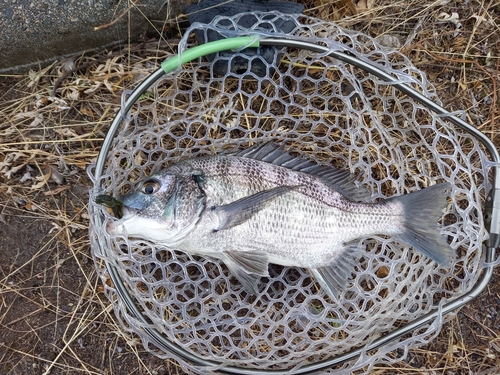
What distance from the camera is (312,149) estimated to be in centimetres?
280

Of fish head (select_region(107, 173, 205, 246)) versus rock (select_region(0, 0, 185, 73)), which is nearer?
fish head (select_region(107, 173, 205, 246))

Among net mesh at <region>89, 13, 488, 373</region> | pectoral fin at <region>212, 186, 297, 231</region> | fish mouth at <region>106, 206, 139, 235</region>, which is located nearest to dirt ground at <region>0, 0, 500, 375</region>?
net mesh at <region>89, 13, 488, 373</region>

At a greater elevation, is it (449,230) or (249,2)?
(249,2)

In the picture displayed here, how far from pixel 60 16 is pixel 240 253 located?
5.79ft

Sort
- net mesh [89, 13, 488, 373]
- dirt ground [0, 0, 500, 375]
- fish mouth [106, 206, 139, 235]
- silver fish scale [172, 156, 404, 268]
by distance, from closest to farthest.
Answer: fish mouth [106, 206, 139, 235]
silver fish scale [172, 156, 404, 268]
net mesh [89, 13, 488, 373]
dirt ground [0, 0, 500, 375]

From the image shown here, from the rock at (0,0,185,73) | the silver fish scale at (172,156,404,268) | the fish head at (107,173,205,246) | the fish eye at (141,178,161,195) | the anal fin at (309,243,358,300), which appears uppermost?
the rock at (0,0,185,73)

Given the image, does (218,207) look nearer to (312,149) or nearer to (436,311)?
(312,149)

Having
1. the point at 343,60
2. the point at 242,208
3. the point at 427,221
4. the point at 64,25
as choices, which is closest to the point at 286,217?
the point at 242,208

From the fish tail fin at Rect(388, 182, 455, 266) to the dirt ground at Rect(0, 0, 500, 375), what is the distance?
81 centimetres

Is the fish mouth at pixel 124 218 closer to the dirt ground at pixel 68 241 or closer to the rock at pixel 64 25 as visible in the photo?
the dirt ground at pixel 68 241

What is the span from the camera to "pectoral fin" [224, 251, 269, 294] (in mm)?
2350

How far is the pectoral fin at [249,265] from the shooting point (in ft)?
7.71

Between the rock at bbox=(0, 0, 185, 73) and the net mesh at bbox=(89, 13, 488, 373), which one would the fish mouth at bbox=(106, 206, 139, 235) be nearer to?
the net mesh at bbox=(89, 13, 488, 373)

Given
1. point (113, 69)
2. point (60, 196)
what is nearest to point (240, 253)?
point (60, 196)
